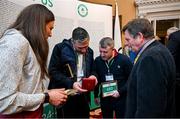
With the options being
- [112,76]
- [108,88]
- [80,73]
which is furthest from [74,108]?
[112,76]

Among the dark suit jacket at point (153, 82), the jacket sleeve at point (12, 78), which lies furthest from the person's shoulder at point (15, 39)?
the dark suit jacket at point (153, 82)

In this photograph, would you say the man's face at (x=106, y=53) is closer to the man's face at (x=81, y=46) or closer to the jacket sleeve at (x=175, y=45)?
the man's face at (x=81, y=46)

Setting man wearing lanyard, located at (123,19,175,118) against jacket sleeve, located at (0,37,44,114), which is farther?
man wearing lanyard, located at (123,19,175,118)

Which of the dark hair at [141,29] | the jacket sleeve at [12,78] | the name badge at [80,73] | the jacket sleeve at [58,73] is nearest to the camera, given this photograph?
the jacket sleeve at [12,78]

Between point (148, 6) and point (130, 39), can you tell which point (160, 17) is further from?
point (130, 39)

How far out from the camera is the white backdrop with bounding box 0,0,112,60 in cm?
238

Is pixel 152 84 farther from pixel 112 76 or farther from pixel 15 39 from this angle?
pixel 112 76

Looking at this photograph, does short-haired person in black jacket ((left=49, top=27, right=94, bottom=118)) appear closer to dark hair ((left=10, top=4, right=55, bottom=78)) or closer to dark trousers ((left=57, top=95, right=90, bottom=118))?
dark trousers ((left=57, top=95, right=90, bottom=118))

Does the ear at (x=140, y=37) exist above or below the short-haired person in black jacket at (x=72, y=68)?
above

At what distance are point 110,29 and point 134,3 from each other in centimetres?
194

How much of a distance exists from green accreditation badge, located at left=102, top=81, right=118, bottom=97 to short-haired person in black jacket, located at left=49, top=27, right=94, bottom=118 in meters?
0.24

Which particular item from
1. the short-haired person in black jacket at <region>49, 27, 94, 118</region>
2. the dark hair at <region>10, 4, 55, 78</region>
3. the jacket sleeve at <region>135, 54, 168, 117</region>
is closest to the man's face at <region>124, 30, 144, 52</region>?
the jacket sleeve at <region>135, 54, 168, 117</region>

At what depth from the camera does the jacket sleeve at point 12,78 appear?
125 centimetres

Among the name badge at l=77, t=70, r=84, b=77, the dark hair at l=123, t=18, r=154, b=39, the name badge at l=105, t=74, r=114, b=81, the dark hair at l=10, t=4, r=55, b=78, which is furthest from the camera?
the name badge at l=105, t=74, r=114, b=81
